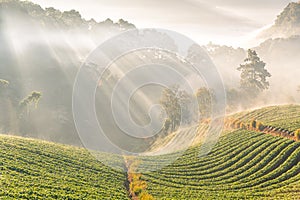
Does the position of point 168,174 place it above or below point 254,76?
below

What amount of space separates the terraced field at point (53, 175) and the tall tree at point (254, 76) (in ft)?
313

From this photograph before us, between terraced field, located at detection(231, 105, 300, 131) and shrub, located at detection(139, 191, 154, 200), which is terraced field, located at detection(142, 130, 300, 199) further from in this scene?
terraced field, located at detection(231, 105, 300, 131)

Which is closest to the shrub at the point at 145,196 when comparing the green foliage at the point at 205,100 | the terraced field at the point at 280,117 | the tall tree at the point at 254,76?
the green foliage at the point at 205,100

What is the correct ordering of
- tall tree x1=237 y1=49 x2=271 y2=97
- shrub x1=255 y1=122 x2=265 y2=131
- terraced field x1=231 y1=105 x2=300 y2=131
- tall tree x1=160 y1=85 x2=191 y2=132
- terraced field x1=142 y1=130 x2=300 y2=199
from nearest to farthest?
terraced field x1=142 y1=130 x2=300 y2=199 → tall tree x1=160 y1=85 x2=191 y2=132 → terraced field x1=231 y1=105 x2=300 y2=131 → shrub x1=255 y1=122 x2=265 y2=131 → tall tree x1=237 y1=49 x2=271 y2=97

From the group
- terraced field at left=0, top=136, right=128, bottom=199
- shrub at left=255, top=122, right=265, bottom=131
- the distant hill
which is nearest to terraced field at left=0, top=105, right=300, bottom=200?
terraced field at left=0, top=136, right=128, bottom=199

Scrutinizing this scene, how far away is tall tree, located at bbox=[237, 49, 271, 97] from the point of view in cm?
11956

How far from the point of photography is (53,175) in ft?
90.2

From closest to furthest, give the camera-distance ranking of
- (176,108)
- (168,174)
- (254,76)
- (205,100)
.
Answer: (205,100), (168,174), (176,108), (254,76)

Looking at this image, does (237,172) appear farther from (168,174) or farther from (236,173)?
(168,174)

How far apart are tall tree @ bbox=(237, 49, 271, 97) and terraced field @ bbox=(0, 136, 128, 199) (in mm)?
95406

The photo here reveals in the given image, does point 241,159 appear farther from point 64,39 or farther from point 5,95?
point 64,39

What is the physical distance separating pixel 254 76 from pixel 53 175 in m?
109

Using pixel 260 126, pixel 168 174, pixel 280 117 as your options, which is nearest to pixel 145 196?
pixel 168 174

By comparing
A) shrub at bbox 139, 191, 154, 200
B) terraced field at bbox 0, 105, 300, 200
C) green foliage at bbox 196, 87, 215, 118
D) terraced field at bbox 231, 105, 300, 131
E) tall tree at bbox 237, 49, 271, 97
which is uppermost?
tall tree at bbox 237, 49, 271, 97
